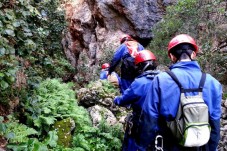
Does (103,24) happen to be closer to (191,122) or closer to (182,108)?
(182,108)

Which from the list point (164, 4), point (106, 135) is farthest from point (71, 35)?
point (106, 135)

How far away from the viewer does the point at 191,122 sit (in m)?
3.14

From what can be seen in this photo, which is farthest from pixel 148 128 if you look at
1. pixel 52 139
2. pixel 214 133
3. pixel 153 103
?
pixel 52 139

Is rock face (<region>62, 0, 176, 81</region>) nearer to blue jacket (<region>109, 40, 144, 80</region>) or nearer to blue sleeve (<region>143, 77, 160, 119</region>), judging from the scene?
blue jacket (<region>109, 40, 144, 80</region>)

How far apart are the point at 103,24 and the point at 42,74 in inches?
422

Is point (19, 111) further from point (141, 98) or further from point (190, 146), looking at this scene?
point (190, 146)

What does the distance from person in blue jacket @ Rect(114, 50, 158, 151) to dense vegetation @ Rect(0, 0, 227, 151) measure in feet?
4.44

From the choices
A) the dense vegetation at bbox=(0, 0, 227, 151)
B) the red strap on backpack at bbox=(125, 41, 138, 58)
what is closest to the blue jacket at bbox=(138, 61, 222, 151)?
the dense vegetation at bbox=(0, 0, 227, 151)

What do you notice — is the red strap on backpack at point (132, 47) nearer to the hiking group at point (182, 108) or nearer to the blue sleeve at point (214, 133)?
the hiking group at point (182, 108)

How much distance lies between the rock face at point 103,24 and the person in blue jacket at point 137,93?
34.6ft

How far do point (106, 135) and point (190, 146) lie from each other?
10.1 feet

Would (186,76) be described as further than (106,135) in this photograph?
No

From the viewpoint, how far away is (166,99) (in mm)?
3305

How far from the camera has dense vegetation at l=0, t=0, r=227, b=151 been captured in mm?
4352
